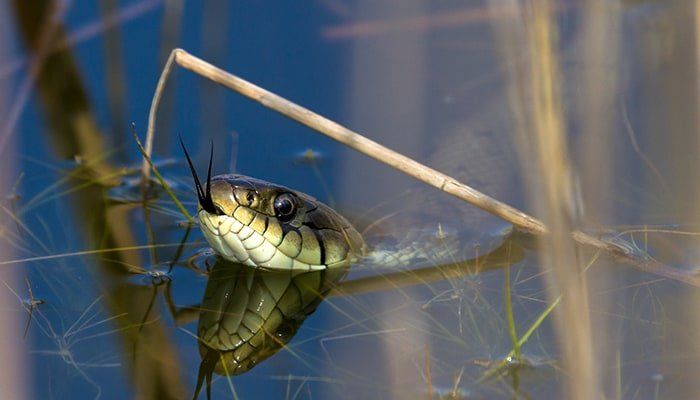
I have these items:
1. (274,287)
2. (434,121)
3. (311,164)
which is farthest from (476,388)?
(434,121)

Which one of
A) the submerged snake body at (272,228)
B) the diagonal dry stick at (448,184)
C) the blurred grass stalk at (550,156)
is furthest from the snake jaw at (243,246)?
the blurred grass stalk at (550,156)

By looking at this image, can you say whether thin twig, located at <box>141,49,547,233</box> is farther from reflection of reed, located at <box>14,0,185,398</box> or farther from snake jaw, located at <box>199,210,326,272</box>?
reflection of reed, located at <box>14,0,185,398</box>

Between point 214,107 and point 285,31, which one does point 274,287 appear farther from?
point 285,31

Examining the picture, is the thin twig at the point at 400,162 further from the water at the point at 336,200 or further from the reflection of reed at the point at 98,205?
the reflection of reed at the point at 98,205

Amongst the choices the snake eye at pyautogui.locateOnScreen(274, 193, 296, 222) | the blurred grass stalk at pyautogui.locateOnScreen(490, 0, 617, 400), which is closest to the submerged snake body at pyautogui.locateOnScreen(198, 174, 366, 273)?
the snake eye at pyautogui.locateOnScreen(274, 193, 296, 222)

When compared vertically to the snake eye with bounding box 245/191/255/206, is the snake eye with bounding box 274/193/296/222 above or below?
below

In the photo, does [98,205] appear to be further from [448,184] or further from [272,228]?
[448,184]

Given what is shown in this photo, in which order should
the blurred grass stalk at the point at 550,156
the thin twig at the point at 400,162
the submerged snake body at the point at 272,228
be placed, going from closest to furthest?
the blurred grass stalk at the point at 550,156
the thin twig at the point at 400,162
the submerged snake body at the point at 272,228
